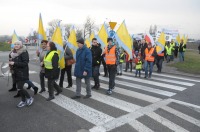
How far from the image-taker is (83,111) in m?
5.77

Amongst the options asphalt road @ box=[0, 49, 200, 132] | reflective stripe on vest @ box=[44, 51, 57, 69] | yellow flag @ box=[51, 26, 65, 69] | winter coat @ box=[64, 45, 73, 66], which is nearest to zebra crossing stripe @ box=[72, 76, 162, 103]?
asphalt road @ box=[0, 49, 200, 132]

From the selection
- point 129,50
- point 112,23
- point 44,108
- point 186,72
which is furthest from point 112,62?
point 186,72

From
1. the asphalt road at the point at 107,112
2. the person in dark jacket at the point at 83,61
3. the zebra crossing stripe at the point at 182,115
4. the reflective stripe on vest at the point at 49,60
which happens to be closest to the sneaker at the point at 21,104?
the asphalt road at the point at 107,112

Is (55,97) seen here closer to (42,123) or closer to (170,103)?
(42,123)

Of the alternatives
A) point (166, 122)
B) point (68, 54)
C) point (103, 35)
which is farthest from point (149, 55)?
point (166, 122)

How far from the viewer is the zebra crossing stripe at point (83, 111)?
5207mm

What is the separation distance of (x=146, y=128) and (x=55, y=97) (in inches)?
130

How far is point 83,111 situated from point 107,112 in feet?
2.04

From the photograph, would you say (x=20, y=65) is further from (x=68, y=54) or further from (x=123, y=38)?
(x=123, y=38)

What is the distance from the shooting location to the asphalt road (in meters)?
4.81

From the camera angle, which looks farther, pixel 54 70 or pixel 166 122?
pixel 54 70

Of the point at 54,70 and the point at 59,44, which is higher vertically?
the point at 59,44

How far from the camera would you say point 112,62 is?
289 inches

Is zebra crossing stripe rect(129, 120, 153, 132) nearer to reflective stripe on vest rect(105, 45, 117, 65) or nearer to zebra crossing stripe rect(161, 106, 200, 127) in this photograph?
zebra crossing stripe rect(161, 106, 200, 127)
